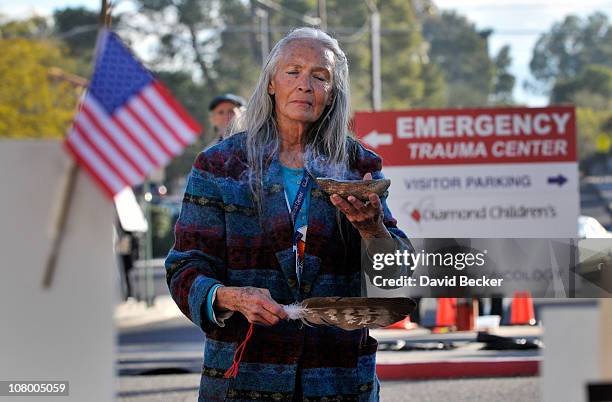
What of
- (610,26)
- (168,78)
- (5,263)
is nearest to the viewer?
(5,263)

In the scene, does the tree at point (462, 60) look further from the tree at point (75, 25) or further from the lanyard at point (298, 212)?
the lanyard at point (298, 212)

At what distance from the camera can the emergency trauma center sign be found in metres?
11.7

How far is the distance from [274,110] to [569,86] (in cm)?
10477

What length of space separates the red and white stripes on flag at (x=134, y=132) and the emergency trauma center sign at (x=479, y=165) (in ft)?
28.3

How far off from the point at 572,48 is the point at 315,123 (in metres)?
136

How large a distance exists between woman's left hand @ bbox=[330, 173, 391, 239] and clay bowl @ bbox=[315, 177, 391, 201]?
1 cm

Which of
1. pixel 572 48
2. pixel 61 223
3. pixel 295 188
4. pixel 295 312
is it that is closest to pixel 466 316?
pixel 295 188

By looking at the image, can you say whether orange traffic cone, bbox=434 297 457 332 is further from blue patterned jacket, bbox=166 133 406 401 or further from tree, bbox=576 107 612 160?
tree, bbox=576 107 612 160

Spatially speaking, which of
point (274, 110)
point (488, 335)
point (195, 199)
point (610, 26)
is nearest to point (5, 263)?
point (195, 199)

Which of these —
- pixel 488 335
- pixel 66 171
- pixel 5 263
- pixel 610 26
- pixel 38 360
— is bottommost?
pixel 488 335

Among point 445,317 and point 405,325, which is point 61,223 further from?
point 405,325

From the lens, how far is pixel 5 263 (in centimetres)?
287

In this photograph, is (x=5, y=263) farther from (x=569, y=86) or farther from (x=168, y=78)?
(x=569, y=86)
